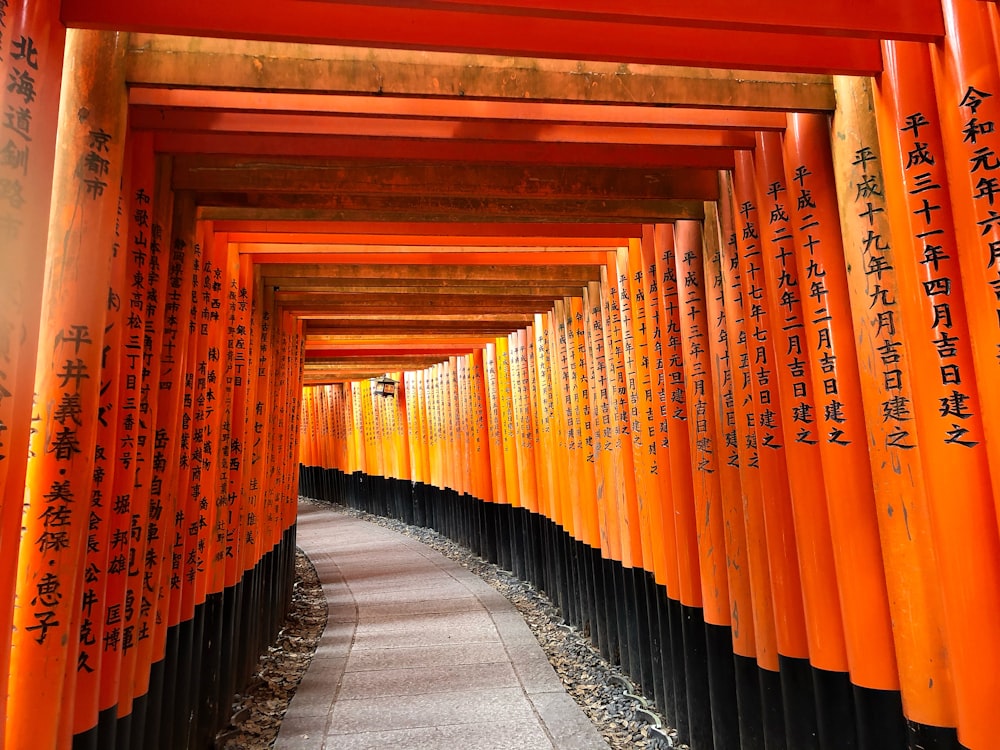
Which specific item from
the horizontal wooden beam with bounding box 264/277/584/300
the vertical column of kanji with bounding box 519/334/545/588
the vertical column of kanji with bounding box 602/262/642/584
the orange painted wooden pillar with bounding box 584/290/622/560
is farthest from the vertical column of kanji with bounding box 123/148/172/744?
the vertical column of kanji with bounding box 519/334/545/588

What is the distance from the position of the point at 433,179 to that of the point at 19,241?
2.35m

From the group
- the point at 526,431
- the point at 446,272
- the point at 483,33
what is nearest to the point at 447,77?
the point at 483,33

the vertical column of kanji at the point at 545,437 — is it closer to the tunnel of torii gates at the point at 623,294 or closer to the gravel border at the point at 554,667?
the gravel border at the point at 554,667

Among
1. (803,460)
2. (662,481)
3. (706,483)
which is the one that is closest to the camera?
(803,460)

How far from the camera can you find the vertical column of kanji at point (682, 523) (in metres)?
4.39

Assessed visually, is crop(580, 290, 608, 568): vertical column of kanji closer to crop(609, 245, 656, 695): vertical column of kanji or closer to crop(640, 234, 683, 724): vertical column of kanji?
crop(609, 245, 656, 695): vertical column of kanji

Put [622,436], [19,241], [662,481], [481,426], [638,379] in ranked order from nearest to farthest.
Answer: [19,241] < [662,481] < [638,379] < [622,436] < [481,426]

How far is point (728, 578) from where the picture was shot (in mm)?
3910

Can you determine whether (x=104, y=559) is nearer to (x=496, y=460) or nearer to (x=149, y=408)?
(x=149, y=408)

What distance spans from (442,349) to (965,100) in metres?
9.52

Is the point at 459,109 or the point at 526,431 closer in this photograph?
the point at 459,109

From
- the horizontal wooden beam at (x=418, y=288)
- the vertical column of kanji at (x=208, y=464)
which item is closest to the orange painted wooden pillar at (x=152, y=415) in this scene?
the vertical column of kanji at (x=208, y=464)

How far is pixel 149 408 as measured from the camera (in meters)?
3.39

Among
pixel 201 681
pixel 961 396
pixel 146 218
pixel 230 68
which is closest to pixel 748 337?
pixel 961 396
